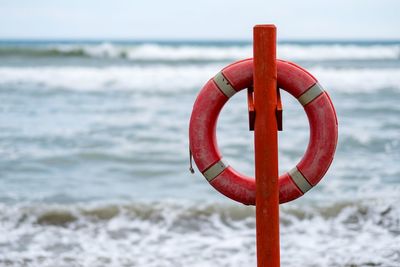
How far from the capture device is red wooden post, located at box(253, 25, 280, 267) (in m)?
2.50

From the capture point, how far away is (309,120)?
269cm

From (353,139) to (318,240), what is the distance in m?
3.38

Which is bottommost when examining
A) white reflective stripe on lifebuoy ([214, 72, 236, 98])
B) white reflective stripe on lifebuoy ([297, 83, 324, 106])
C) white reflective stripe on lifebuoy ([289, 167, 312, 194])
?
white reflective stripe on lifebuoy ([289, 167, 312, 194])

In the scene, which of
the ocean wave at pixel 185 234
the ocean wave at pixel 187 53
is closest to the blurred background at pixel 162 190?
the ocean wave at pixel 185 234

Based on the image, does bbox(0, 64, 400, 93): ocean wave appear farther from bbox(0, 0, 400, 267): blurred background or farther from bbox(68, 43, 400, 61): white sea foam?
bbox(68, 43, 400, 61): white sea foam

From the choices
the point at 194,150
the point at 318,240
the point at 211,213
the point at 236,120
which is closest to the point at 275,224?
the point at 194,150

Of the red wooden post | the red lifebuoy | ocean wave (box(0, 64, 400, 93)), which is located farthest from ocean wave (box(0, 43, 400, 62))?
the red wooden post

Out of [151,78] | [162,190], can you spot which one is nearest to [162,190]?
[162,190]

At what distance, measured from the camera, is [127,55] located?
87.3 ft

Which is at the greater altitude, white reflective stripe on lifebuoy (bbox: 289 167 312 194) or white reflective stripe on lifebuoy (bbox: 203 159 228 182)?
white reflective stripe on lifebuoy (bbox: 203 159 228 182)

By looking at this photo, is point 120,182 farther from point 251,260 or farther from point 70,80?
point 70,80

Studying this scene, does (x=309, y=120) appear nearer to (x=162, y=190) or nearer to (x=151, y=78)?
(x=162, y=190)

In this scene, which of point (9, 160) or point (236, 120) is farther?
point (236, 120)

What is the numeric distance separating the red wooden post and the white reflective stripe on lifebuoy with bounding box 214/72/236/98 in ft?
0.59
